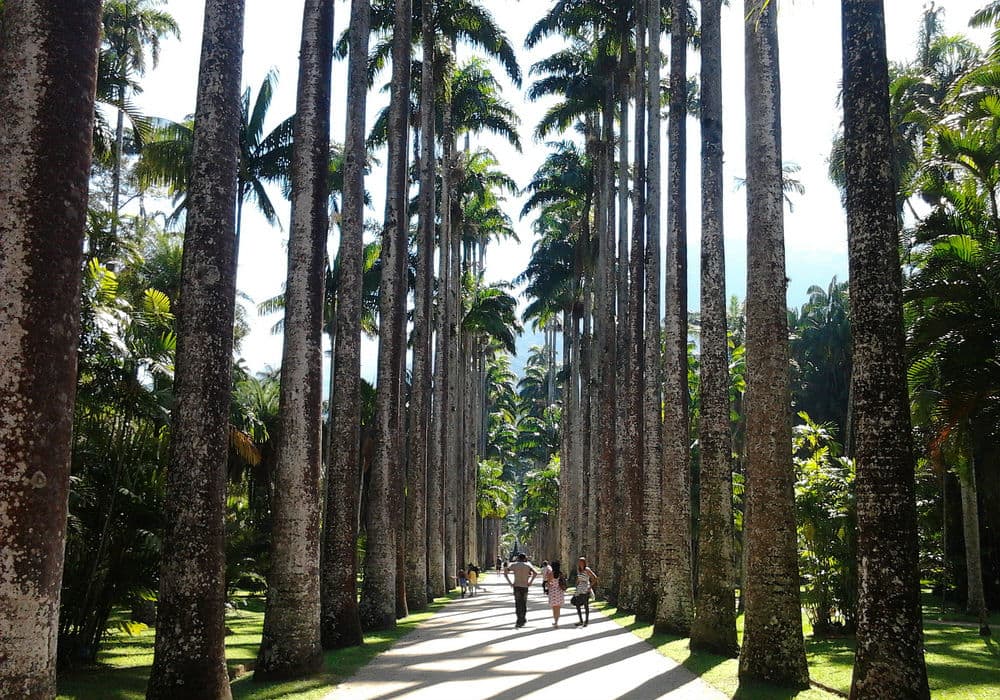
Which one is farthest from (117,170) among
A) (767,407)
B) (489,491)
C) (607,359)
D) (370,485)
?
(489,491)

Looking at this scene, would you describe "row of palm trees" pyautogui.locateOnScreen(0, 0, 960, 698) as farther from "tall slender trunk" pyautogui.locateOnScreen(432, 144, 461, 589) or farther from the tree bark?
"tall slender trunk" pyautogui.locateOnScreen(432, 144, 461, 589)

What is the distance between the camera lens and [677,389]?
704 inches

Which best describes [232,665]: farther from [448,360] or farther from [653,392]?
[448,360]

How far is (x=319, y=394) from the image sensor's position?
40.0ft

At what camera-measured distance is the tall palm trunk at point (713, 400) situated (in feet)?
45.8

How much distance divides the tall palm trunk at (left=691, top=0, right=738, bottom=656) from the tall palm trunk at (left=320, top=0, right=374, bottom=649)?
618 cm

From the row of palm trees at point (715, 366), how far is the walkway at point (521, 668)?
4.21 ft

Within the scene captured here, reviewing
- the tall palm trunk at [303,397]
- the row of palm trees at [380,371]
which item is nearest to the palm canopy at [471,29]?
the row of palm trees at [380,371]

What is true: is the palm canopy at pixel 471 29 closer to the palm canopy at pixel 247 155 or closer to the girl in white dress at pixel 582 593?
the palm canopy at pixel 247 155

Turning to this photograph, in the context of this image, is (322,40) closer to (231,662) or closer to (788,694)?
(231,662)

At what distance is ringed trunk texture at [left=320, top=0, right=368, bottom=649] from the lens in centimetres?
1515

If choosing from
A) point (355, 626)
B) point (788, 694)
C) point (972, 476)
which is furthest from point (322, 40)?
point (972, 476)

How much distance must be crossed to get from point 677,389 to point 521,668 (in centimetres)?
724

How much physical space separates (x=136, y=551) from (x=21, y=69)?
9085mm
